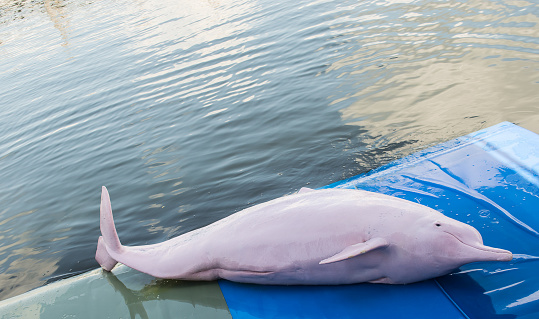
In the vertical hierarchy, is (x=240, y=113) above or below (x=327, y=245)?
below

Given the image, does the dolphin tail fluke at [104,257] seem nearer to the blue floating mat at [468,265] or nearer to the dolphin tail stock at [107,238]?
the dolphin tail stock at [107,238]

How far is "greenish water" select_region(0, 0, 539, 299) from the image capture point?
6.25 m

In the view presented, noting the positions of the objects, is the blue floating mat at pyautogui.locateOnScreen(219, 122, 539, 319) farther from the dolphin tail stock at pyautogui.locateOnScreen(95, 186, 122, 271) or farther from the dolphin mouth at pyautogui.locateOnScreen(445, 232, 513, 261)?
the dolphin tail stock at pyautogui.locateOnScreen(95, 186, 122, 271)

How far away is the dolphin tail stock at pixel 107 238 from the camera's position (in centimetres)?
416

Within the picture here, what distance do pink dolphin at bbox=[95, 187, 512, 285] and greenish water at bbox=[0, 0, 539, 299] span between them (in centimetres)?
186

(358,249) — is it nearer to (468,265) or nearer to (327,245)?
(327,245)

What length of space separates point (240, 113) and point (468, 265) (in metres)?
5.90

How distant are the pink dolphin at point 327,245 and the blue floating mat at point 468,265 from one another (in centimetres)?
12

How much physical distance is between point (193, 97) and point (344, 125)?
4165 mm

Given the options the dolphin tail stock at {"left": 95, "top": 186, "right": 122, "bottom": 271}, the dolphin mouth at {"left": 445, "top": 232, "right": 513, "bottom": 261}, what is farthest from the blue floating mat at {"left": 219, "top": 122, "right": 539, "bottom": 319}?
the dolphin tail stock at {"left": 95, "top": 186, "right": 122, "bottom": 271}

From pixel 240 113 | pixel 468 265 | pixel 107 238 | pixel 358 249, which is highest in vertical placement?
pixel 358 249

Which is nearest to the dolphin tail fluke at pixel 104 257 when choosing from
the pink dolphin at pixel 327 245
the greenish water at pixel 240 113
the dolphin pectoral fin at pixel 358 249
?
the pink dolphin at pixel 327 245

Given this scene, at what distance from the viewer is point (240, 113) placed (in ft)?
28.9

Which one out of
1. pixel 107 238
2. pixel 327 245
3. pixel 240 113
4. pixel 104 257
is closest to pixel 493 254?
pixel 327 245
